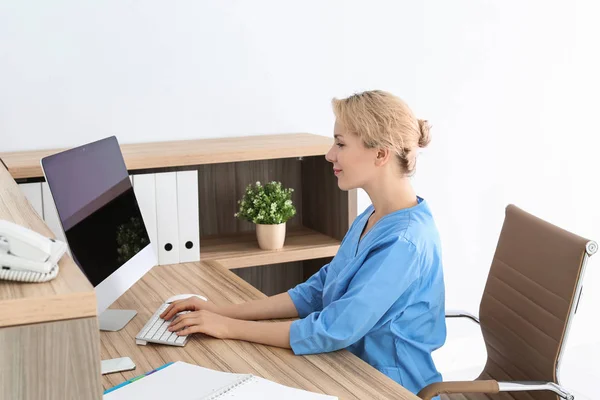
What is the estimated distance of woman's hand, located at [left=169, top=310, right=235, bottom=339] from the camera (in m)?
1.75

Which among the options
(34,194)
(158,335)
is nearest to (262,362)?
(158,335)

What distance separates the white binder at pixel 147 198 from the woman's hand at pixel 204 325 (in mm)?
590

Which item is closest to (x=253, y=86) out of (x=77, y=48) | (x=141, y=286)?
(x=77, y=48)

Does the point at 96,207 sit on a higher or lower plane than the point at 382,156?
lower

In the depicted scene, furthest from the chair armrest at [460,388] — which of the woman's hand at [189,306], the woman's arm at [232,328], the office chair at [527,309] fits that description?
the woman's hand at [189,306]

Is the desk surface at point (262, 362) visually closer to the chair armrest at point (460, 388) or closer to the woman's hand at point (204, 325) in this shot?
the woman's hand at point (204, 325)

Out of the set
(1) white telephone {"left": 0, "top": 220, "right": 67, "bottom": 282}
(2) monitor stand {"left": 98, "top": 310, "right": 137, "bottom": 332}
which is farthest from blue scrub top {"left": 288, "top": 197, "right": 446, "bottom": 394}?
(1) white telephone {"left": 0, "top": 220, "right": 67, "bottom": 282}

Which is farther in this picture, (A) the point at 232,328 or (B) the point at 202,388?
(A) the point at 232,328

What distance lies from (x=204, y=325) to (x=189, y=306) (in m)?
0.15

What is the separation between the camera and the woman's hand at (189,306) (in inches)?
73.4

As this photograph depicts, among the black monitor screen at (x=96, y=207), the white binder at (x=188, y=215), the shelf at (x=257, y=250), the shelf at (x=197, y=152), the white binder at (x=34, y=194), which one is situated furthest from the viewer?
the shelf at (x=257, y=250)

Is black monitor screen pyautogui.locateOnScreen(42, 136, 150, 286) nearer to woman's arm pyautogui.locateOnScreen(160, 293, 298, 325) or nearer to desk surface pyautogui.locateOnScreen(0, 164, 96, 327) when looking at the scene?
woman's arm pyautogui.locateOnScreen(160, 293, 298, 325)

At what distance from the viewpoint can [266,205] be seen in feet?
8.28

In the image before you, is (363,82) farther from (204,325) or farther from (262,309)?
(204,325)
